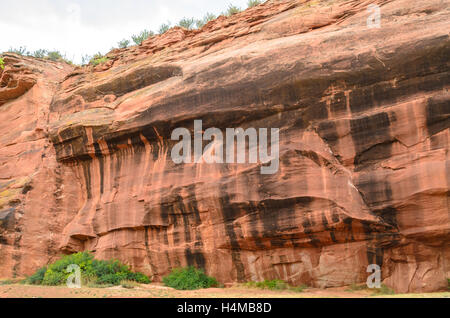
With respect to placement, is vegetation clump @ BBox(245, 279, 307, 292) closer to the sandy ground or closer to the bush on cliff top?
the sandy ground

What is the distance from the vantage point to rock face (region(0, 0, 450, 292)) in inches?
448

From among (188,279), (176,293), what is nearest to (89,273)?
(188,279)

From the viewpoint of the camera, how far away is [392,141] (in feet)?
38.5

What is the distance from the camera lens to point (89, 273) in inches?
565

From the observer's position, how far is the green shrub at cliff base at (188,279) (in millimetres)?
13094

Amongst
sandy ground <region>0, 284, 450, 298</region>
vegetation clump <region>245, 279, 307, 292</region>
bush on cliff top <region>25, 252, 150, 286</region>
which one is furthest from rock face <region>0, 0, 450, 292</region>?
sandy ground <region>0, 284, 450, 298</region>

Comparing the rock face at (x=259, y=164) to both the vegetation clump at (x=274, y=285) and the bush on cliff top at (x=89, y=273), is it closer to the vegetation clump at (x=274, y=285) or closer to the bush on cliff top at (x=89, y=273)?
the vegetation clump at (x=274, y=285)

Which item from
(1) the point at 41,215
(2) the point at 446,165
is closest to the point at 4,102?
(1) the point at 41,215

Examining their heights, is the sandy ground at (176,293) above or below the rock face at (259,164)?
below

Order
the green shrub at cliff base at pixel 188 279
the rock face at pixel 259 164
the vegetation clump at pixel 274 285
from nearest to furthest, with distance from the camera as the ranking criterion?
the rock face at pixel 259 164 < the vegetation clump at pixel 274 285 < the green shrub at cliff base at pixel 188 279

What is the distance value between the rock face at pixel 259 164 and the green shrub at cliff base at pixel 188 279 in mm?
306

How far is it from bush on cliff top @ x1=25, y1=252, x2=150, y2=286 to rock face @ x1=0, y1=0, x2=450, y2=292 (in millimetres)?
496

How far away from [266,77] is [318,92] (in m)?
1.81

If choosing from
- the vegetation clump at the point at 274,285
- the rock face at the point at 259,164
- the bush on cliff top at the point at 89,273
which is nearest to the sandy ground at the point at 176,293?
the vegetation clump at the point at 274,285
